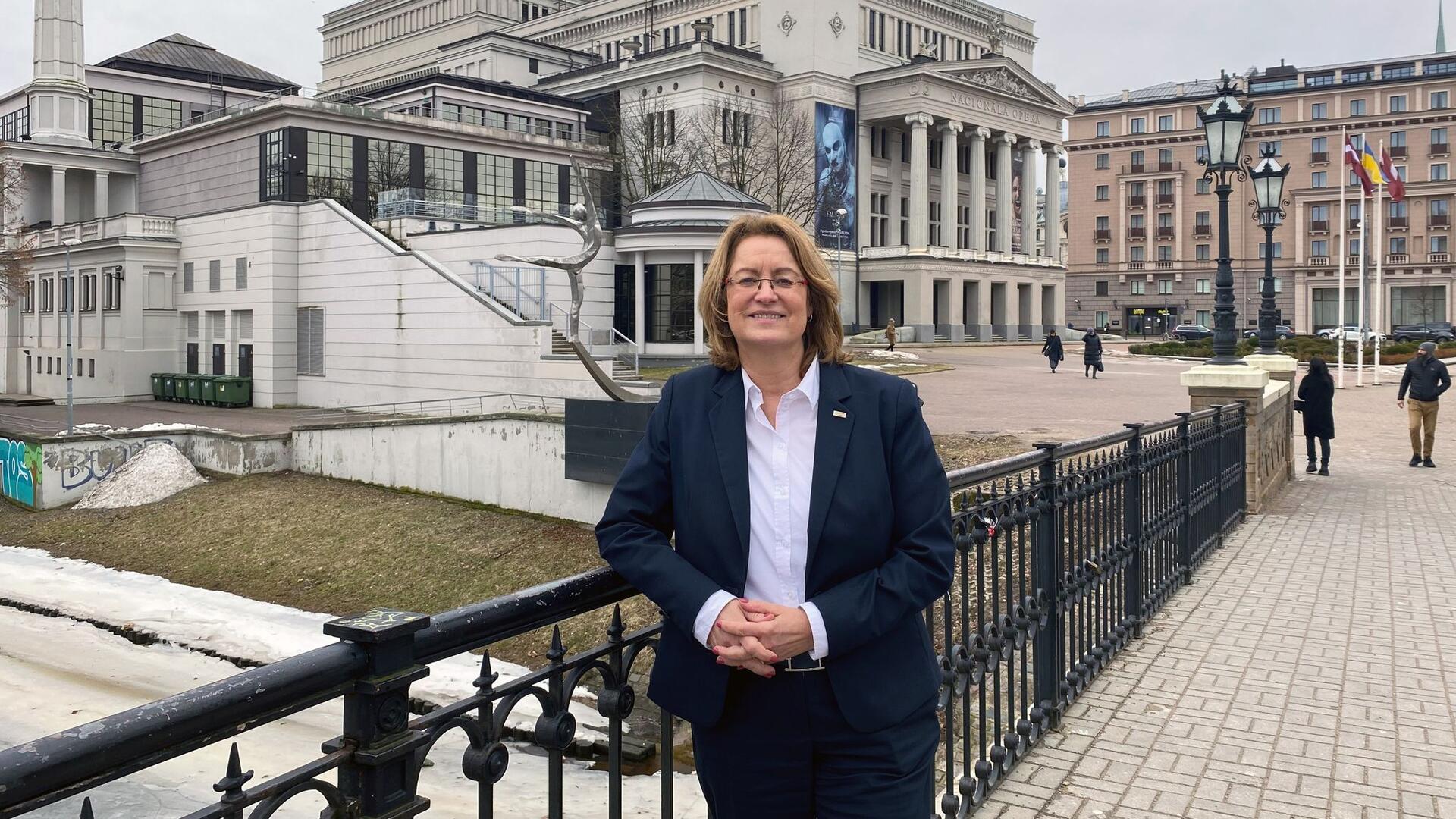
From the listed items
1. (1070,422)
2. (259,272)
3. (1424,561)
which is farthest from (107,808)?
(259,272)

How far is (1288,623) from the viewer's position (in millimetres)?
9039

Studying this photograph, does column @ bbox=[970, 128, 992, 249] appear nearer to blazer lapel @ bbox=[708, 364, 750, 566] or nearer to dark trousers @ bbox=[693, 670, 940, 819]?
blazer lapel @ bbox=[708, 364, 750, 566]

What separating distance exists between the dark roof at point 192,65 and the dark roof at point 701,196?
118 feet

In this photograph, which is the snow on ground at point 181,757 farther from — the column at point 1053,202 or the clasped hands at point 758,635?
the column at point 1053,202

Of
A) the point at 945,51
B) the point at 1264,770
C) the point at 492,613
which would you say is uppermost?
the point at 945,51

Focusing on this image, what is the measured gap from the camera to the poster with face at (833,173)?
65.9 meters

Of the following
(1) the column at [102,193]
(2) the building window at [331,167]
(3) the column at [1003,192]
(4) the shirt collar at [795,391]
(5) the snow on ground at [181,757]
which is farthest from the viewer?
(3) the column at [1003,192]

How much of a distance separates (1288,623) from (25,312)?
191 ft

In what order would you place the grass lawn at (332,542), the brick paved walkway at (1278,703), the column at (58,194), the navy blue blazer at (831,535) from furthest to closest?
the column at (58,194)
the grass lawn at (332,542)
the brick paved walkway at (1278,703)
the navy blue blazer at (831,535)

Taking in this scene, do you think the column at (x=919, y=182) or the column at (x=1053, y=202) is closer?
the column at (x=919, y=182)

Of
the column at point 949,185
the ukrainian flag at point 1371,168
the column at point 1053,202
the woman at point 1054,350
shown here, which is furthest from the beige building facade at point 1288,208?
the woman at point 1054,350

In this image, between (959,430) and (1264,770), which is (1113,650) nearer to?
(1264,770)

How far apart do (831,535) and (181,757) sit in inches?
452

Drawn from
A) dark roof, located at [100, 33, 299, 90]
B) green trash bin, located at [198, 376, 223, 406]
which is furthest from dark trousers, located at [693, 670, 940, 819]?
dark roof, located at [100, 33, 299, 90]
